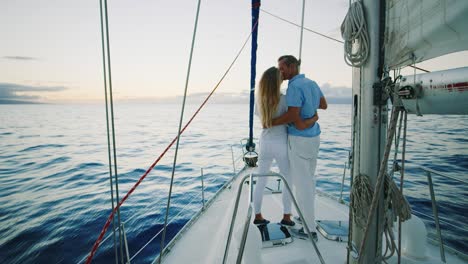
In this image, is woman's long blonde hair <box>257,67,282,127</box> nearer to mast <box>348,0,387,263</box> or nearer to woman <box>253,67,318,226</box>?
woman <box>253,67,318,226</box>

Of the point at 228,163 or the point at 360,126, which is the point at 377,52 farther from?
the point at 228,163

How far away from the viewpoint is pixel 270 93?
2.20 metres

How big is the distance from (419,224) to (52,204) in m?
7.60

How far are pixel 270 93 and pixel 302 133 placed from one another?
1.56 feet

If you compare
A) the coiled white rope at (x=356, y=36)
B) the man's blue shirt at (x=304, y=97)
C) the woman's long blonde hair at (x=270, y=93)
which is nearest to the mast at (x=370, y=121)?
the coiled white rope at (x=356, y=36)

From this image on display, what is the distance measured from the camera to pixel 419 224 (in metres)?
1.96

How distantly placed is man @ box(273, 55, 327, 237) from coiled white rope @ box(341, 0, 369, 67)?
626 millimetres

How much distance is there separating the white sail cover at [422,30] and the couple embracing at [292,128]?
763mm

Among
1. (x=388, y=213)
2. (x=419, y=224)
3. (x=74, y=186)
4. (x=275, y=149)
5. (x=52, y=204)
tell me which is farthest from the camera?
(x=74, y=186)

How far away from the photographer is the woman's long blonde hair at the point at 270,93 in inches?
85.8

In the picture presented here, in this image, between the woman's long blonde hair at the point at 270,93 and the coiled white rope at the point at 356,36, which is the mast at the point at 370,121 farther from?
the woman's long blonde hair at the point at 270,93

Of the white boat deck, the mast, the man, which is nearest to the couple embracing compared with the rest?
the man

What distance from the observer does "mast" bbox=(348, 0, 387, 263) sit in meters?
1.28

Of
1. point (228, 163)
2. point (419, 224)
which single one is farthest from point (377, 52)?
point (228, 163)
